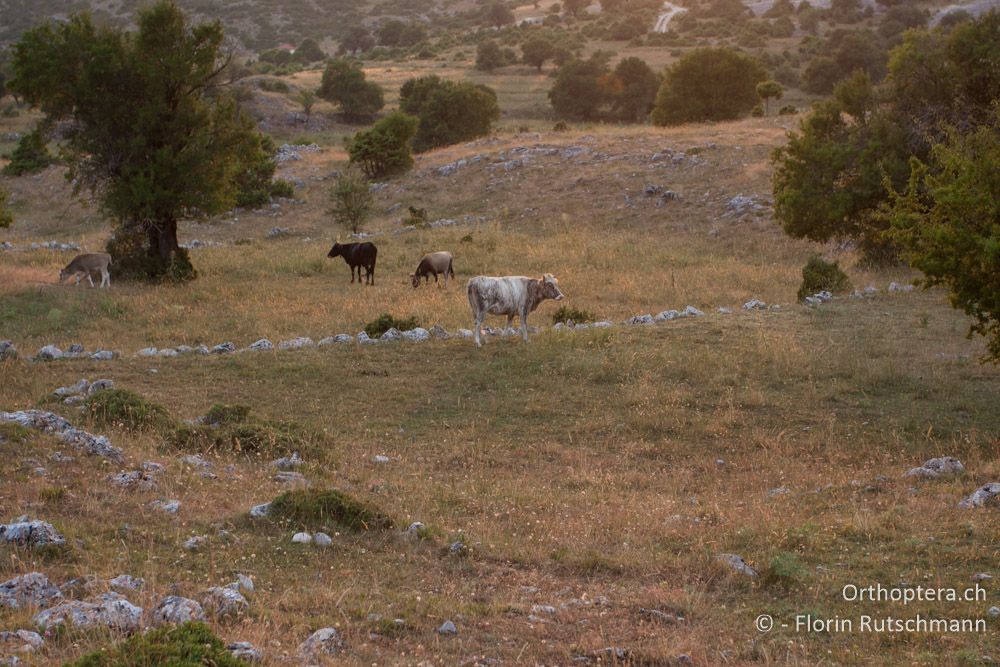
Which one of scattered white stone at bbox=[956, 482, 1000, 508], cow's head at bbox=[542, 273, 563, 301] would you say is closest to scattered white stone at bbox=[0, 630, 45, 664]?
scattered white stone at bbox=[956, 482, 1000, 508]

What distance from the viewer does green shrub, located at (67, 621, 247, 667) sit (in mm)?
5727

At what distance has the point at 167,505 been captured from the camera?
9594mm

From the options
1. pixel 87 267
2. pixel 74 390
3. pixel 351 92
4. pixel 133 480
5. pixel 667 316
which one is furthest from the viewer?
pixel 351 92

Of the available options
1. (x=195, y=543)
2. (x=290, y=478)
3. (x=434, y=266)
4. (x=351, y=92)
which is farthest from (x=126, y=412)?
(x=351, y=92)

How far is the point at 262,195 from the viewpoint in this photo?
46688mm

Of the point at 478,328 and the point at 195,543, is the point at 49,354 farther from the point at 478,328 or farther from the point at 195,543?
the point at 195,543

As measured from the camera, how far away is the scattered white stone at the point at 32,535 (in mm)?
8164

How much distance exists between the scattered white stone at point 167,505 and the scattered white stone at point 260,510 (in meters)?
0.74

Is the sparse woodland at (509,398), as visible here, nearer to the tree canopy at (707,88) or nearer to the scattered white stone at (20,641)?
the scattered white stone at (20,641)

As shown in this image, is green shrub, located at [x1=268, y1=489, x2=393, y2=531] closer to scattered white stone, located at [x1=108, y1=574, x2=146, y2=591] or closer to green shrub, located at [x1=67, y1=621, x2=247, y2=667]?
scattered white stone, located at [x1=108, y1=574, x2=146, y2=591]

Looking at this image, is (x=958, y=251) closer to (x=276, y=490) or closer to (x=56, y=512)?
(x=276, y=490)

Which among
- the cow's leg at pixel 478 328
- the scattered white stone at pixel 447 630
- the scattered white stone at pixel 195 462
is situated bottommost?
the cow's leg at pixel 478 328

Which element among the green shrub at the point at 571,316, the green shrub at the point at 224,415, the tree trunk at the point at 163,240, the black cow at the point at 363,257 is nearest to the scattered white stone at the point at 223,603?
the green shrub at the point at 224,415

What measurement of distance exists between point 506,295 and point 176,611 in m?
13.2
